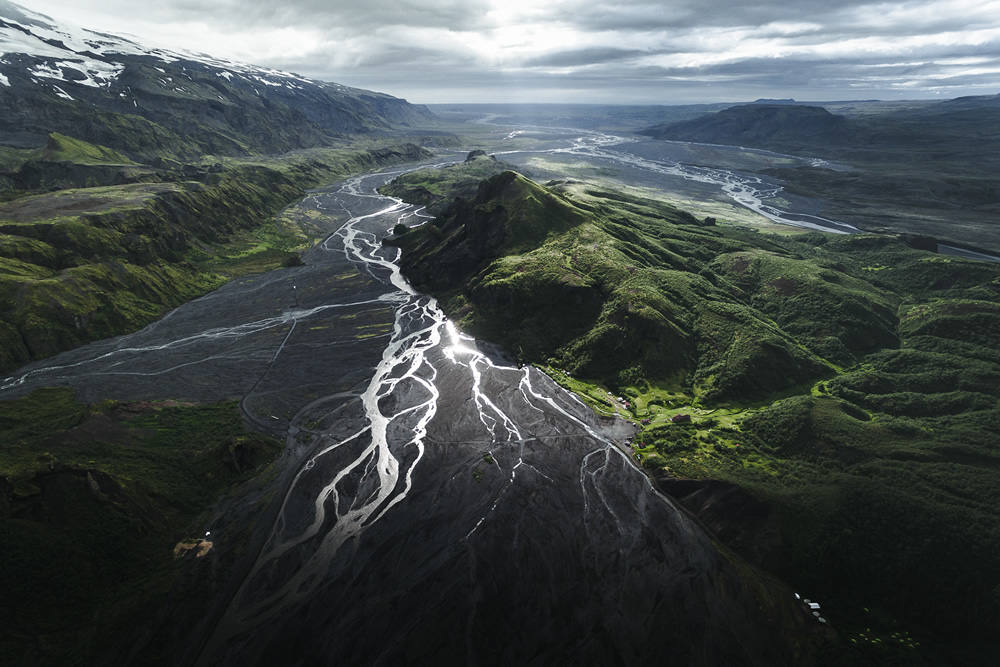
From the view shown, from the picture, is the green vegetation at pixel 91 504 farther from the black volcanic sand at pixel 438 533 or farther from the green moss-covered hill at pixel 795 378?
the green moss-covered hill at pixel 795 378

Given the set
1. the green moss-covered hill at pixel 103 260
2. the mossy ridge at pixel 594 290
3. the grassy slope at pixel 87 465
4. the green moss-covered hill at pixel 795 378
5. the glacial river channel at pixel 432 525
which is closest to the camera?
the grassy slope at pixel 87 465

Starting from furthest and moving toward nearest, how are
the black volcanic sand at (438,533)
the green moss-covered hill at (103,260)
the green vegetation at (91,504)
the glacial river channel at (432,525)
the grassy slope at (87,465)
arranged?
the green moss-covered hill at (103,260) → the glacial river channel at (432,525) → the black volcanic sand at (438,533) → the grassy slope at (87,465) → the green vegetation at (91,504)

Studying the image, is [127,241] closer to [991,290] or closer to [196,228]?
[196,228]

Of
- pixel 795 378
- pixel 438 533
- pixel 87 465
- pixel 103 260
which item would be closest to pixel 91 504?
pixel 87 465

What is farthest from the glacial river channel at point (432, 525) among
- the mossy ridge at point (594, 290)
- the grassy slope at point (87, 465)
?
the mossy ridge at point (594, 290)

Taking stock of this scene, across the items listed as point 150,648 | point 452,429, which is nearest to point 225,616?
point 150,648

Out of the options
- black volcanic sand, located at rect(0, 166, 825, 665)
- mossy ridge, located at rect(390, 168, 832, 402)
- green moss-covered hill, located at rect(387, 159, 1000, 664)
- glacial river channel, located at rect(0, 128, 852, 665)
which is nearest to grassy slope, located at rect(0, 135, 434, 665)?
black volcanic sand, located at rect(0, 166, 825, 665)
